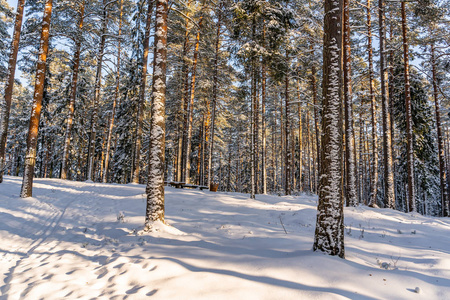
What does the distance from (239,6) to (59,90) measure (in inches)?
953

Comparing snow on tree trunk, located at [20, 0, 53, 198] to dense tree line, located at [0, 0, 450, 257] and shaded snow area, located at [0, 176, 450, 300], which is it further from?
shaded snow area, located at [0, 176, 450, 300]

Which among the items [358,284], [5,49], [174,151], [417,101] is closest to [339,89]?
[358,284]

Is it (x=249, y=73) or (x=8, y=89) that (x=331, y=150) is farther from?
(x=8, y=89)

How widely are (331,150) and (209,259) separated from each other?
3.05 meters

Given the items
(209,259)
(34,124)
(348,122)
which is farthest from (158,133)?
(348,122)

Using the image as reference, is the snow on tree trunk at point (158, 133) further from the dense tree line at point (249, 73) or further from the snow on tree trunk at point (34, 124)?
the snow on tree trunk at point (34, 124)

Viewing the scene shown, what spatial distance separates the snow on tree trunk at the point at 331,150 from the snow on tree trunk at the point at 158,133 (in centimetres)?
418

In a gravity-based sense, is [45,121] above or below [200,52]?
below

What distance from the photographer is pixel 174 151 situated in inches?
1172

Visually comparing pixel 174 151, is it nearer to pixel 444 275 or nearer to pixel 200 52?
pixel 200 52

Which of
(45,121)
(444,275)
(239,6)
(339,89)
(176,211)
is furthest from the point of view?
(45,121)

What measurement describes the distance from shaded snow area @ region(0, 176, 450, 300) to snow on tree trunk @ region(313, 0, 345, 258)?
40 cm

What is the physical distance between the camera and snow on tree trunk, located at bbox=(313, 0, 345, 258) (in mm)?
4191

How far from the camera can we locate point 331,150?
4359mm
